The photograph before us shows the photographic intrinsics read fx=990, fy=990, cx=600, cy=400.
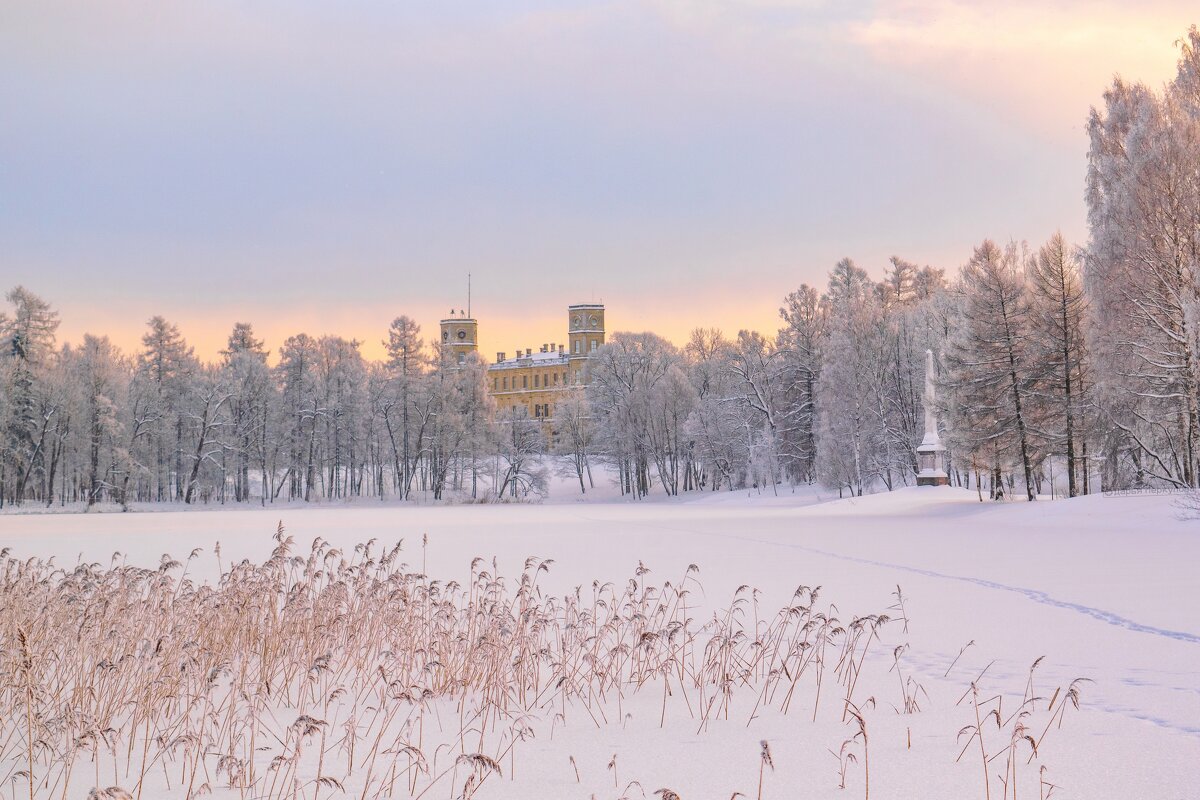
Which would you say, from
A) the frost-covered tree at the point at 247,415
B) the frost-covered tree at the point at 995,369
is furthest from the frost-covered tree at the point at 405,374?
the frost-covered tree at the point at 995,369

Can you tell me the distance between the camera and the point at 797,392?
6106cm

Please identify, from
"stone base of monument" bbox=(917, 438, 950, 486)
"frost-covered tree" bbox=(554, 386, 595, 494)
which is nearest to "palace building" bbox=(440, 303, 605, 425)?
"frost-covered tree" bbox=(554, 386, 595, 494)

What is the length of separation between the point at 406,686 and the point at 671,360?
72377 mm

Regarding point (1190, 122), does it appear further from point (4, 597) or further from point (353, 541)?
point (4, 597)

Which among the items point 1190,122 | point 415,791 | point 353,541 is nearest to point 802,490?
point 1190,122

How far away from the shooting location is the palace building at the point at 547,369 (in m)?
128

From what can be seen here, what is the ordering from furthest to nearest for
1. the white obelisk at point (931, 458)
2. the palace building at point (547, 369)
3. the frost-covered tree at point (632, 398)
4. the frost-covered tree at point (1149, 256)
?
1. the palace building at point (547, 369)
2. the frost-covered tree at point (632, 398)
3. the white obelisk at point (931, 458)
4. the frost-covered tree at point (1149, 256)

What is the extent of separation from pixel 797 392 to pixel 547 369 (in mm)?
72596

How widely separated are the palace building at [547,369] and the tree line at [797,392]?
38509mm

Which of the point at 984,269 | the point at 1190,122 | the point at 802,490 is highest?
the point at 1190,122

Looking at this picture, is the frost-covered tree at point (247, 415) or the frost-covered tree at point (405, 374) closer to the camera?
the frost-covered tree at point (247, 415)

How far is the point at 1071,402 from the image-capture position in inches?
1296

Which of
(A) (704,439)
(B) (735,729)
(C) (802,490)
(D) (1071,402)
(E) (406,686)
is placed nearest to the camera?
(B) (735,729)

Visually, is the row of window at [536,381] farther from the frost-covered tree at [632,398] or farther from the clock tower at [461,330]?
the frost-covered tree at [632,398]
